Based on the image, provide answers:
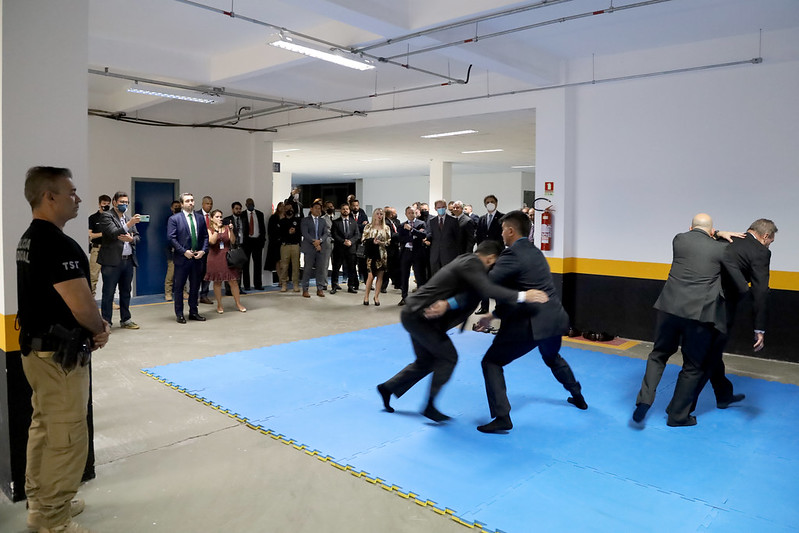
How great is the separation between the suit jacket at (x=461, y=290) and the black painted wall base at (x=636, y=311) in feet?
13.1

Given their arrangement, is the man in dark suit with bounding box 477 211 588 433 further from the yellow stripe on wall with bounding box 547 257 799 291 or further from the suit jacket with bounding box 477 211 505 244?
the suit jacket with bounding box 477 211 505 244

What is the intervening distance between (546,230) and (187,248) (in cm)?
489

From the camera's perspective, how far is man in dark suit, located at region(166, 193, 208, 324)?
8078 mm

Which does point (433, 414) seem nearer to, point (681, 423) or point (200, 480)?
point (200, 480)

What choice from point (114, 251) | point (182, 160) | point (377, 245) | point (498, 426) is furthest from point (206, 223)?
point (498, 426)

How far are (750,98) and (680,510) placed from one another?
5.18m

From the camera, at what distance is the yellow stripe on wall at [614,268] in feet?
23.8

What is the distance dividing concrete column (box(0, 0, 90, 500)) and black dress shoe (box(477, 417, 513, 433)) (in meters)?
2.88

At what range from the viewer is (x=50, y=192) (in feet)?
9.25

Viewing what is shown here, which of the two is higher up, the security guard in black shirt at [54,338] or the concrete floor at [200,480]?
the security guard in black shirt at [54,338]

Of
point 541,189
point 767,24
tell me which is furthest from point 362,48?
point 767,24

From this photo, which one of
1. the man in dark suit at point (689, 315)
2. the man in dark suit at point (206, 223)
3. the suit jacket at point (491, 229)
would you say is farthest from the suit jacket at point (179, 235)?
Answer: the man in dark suit at point (689, 315)

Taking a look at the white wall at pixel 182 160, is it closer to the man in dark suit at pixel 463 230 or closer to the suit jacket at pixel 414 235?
the suit jacket at pixel 414 235

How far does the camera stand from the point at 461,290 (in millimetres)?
4129
